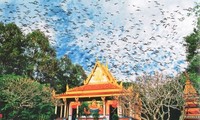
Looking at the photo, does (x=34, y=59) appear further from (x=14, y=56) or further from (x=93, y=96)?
(x=93, y=96)

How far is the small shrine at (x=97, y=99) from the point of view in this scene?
2434 cm

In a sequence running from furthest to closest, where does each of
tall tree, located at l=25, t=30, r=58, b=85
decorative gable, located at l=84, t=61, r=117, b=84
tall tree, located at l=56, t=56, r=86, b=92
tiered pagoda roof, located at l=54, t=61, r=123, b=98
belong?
tall tree, located at l=56, t=56, r=86, b=92, tall tree, located at l=25, t=30, r=58, b=85, decorative gable, located at l=84, t=61, r=117, b=84, tiered pagoda roof, located at l=54, t=61, r=123, b=98

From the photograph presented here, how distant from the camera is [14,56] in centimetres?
3703

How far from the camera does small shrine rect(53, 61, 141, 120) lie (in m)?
24.3

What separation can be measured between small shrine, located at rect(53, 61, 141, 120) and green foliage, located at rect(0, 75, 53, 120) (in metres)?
→ 1.61

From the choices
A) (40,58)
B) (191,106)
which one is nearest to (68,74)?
(40,58)

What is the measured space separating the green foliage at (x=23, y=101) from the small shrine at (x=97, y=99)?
1.61 meters

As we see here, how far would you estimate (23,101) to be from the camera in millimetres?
26375

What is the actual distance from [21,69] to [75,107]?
14662mm

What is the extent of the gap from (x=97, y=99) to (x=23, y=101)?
6840mm

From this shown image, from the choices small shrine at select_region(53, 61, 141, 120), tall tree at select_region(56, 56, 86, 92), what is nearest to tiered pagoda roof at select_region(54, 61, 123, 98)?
small shrine at select_region(53, 61, 141, 120)

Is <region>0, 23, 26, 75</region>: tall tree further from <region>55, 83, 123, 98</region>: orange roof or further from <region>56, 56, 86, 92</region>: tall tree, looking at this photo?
<region>55, 83, 123, 98</region>: orange roof

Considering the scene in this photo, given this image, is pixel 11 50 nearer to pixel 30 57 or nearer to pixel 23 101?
pixel 30 57

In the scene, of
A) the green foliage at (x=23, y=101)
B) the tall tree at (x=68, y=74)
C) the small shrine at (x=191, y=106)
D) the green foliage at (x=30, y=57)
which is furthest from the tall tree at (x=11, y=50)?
the small shrine at (x=191, y=106)
